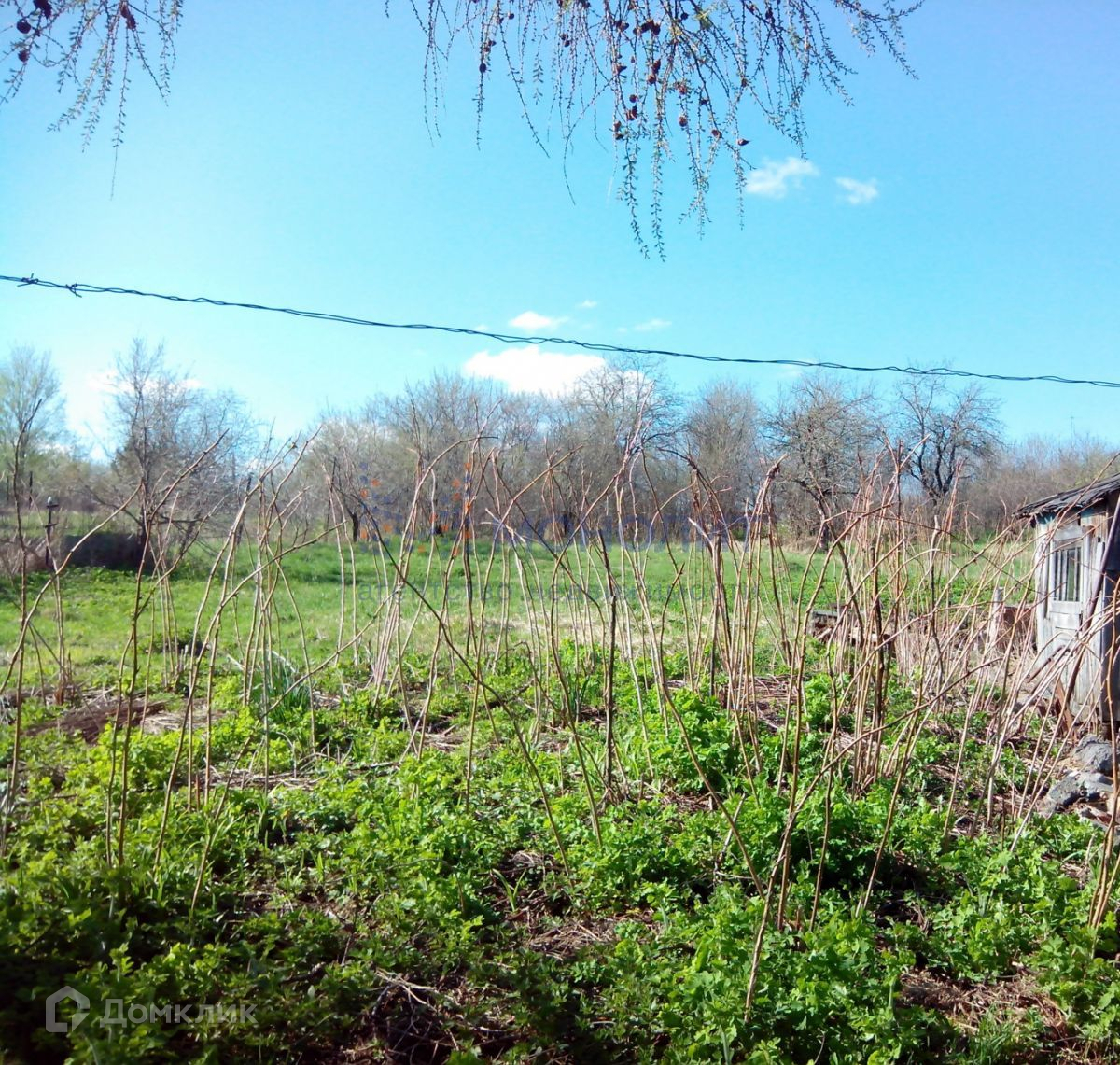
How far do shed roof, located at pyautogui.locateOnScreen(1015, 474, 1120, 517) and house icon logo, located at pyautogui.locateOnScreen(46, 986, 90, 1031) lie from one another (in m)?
4.53

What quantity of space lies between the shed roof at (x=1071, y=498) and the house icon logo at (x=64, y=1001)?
453cm

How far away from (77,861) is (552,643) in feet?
5.83

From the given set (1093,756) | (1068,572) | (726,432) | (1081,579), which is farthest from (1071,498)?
(726,432)

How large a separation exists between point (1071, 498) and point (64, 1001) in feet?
18.4

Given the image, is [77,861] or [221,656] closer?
[77,861]

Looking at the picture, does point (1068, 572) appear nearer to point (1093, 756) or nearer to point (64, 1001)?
point (1093, 756)

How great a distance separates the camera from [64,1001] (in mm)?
1712

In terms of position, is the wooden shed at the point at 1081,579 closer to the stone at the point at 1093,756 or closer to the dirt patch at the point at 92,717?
the stone at the point at 1093,756

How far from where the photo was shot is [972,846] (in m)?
2.82

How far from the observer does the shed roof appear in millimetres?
4766

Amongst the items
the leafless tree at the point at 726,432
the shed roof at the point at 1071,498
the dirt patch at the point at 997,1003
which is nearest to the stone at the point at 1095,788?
the shed roof at the point at 1071,498

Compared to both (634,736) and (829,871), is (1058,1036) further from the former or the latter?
(634,736)

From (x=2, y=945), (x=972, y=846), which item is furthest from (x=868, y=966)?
(x=2, y=945)

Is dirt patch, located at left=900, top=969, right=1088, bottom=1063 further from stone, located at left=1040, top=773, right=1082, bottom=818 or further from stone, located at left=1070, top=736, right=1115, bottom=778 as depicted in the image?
stone, located at left=1070, top=736, right=1115, bottom=778
